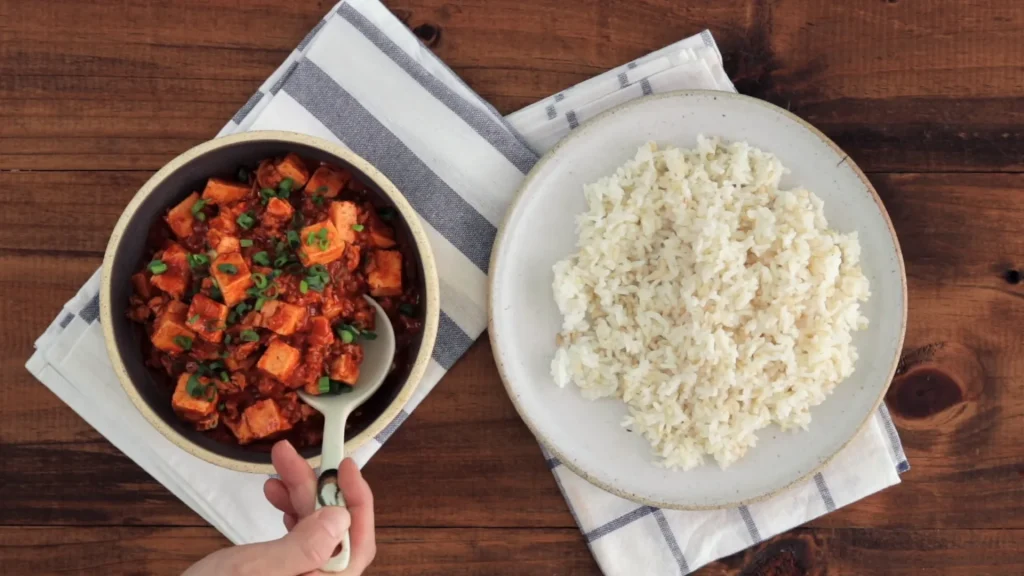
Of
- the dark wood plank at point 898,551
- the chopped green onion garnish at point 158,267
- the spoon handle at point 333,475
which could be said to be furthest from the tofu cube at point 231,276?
the dark wood plank at point 898,551

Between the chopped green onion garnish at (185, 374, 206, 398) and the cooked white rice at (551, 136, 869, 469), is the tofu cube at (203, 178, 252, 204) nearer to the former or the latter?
the chopped green onion garnish at (185, 374, 206, 398)

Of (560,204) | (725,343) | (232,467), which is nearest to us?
(232,467)

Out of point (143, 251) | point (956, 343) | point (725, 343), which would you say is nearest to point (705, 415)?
point (725, 343)

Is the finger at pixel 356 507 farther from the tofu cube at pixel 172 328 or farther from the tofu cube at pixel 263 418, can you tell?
the tofu cube at pixel 172 328

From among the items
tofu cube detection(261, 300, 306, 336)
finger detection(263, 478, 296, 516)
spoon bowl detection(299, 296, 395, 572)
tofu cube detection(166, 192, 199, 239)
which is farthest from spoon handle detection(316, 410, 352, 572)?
tofu cube detection(166, 192, 199, 239)

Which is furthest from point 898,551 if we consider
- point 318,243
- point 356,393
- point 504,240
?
point 318,243

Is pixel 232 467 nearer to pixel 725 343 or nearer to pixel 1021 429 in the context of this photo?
pixel 725 343
